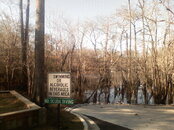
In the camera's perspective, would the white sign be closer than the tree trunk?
Yes

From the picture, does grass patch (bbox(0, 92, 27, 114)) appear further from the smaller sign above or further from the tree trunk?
the smaller sign above

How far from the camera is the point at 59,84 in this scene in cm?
513

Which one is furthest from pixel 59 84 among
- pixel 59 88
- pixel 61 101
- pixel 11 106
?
pixel 11 106

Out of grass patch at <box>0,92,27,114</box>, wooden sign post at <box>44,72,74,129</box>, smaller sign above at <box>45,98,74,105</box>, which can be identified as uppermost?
wooden sign post at <box>44,72,74,129</box>

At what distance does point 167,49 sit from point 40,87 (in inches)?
570

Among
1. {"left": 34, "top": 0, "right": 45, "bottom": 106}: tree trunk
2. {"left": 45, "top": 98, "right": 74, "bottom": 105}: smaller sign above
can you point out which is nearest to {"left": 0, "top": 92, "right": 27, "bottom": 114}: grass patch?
{"left": 34, "top": 0, "right": 45, "bottom": 106}: tree trunk

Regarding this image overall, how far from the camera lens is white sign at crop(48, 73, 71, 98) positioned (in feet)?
16.6

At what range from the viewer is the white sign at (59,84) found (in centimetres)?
507

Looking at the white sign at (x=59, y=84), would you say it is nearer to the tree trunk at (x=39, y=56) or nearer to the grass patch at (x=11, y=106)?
the tree trunk at (x=39, y=56)

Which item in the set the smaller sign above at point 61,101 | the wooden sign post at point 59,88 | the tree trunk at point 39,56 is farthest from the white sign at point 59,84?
the tree trunk at point 39,56

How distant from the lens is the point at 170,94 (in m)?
18.5

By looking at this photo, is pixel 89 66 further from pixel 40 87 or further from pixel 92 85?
pixel 40 87

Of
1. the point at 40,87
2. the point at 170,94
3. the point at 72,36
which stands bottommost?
the point at 170,94

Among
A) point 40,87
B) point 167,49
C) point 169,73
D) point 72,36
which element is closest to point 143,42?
point 167,49
